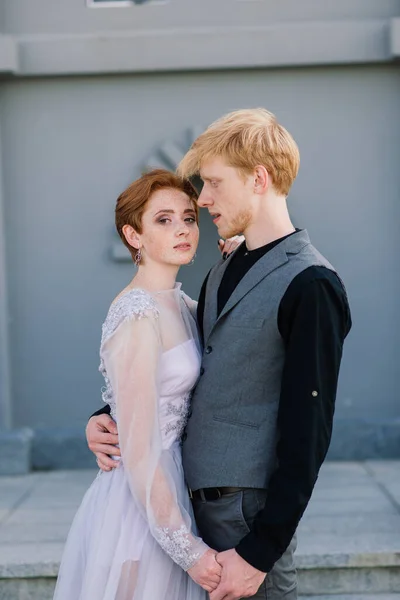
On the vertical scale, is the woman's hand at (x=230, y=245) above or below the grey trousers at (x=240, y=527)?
above

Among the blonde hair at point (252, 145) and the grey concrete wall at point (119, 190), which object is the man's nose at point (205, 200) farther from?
the grey concrete wall at point (119, 190)

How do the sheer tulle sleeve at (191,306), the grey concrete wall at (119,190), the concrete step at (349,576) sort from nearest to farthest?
the sheer tulle sleeve at (191,306), the concrete step at (349,576), the grey concrete wall at (119,190)

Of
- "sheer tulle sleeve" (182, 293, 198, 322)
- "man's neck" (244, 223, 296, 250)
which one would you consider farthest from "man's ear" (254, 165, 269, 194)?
"sheer tulle sleeve" (182, 293, 198, 322)

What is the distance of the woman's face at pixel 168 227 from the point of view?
7.90ft

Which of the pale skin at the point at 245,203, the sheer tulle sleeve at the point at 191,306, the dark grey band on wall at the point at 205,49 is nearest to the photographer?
the pale skin at the point at 245,203

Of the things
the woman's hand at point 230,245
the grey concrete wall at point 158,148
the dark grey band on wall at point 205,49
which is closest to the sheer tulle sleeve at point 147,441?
the woman's hand at point 230,245

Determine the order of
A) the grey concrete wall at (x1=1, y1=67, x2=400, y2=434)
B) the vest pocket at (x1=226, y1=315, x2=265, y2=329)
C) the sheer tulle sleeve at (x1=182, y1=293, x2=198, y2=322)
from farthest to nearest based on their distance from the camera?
the grey concrete wall at (x1=1, y1=67, x2=400, y2=434), the sheer tulle sleeve at (x1=182, y1=293, x2=198, y2=322), the vest pocket at (x1=226, y1=315, x2=265, y2=329)

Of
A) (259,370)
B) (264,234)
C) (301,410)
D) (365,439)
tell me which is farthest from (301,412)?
(365,439)

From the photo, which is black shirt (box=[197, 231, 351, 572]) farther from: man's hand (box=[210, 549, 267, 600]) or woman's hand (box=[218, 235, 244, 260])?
woman's hand (box=[218, 235, 244, 260])

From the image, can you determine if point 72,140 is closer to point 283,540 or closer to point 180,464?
point 180,464

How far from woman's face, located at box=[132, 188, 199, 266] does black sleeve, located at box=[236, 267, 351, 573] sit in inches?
19.8

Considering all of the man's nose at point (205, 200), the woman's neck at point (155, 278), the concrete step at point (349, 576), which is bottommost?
the concrete step at point (349, 576)

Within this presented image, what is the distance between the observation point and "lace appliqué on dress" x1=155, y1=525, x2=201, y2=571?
6.97 ft

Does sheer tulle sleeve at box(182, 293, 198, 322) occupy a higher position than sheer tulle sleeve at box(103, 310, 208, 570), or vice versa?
sheer tulle sleeve at box(182, 293, 198, 322)
